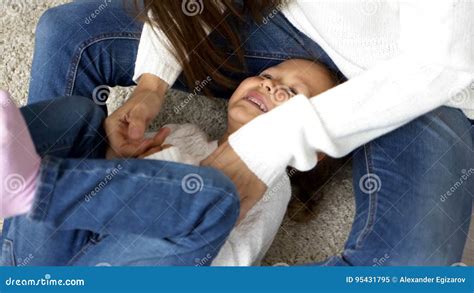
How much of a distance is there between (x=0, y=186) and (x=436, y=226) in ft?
2.29

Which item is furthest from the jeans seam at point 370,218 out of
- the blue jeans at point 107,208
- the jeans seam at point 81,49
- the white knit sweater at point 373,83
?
the jeans seam at point 81,49

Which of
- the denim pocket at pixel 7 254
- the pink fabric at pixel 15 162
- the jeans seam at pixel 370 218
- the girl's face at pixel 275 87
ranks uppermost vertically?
the pink fabric at pixel 15 162

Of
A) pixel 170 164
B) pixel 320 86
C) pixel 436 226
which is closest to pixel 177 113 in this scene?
pixel 320 86

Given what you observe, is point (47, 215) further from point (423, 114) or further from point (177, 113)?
point (423, 114)

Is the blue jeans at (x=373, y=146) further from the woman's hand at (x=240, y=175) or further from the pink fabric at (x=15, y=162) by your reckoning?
the pink fabric at (x=15, y=162)

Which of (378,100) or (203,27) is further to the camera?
(203,27)

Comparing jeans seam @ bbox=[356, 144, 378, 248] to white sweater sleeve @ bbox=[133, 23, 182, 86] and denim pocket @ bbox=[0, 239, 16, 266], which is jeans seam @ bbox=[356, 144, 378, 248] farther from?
denim pocket @ bbox=[0, 239, 16, 266]

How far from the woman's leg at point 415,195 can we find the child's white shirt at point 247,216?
138 millimetres

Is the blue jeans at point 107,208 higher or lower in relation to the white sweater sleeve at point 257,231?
higher

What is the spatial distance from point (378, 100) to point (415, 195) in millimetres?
190

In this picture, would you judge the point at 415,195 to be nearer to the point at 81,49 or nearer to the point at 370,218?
the point at 370,218

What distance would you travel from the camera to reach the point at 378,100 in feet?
3.53

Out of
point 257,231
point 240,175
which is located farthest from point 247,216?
point 240,175

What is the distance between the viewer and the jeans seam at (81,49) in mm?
1269
